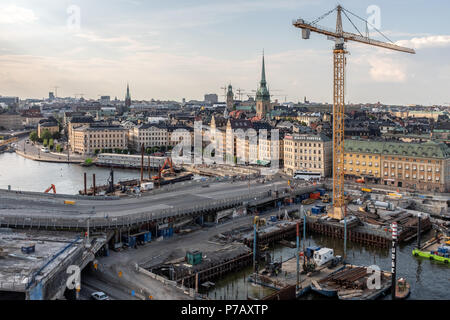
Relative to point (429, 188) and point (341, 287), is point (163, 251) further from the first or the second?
point (429, 188)

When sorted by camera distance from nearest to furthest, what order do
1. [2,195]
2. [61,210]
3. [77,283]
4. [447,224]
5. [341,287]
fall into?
[77,283] → [341,287] → [61,210] → [2,195] → [447,224]

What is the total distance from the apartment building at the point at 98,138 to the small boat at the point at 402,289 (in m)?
58.8

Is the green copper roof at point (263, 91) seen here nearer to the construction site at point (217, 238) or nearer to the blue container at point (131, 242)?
the construction site at point (217, 238)

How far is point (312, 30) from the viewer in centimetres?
3619

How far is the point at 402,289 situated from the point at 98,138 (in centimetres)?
6124

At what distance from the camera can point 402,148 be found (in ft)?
141

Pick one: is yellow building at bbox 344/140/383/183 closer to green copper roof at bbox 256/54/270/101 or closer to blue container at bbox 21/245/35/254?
blue container at bbox 21/245/35/254

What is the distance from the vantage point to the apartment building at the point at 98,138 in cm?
7444

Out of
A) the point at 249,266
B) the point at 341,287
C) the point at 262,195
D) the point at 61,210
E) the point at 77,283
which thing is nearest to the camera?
the point at 77,283

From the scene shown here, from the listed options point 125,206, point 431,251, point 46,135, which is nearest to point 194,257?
point 125,206

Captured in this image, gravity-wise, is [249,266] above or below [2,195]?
below

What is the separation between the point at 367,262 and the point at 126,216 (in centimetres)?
1335

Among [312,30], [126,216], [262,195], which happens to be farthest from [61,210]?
[312,30]

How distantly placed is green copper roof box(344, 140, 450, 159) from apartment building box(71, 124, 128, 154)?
136 feet
